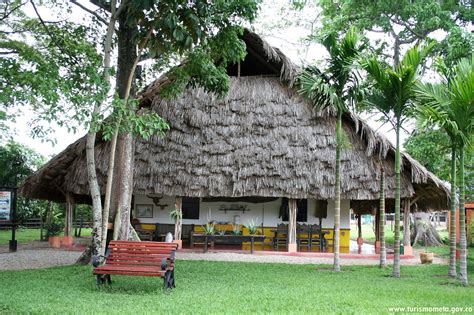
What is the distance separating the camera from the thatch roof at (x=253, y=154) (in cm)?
1477

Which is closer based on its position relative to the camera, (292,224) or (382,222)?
(382,222)

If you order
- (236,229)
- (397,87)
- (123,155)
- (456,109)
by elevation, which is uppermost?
(397,87)

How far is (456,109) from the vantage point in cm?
926

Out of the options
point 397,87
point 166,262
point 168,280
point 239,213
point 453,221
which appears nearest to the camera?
point 166,262

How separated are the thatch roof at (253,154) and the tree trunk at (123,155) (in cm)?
259

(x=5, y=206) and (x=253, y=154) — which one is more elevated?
(x=253, y=154)

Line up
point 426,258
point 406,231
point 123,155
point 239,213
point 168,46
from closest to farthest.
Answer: point 168,46
point 123,155
point 426,258
point 406,231
point 239,213

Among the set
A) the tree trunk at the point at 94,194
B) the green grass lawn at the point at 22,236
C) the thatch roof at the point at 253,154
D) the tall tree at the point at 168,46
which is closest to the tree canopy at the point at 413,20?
the thatch roof at the point at 253,154

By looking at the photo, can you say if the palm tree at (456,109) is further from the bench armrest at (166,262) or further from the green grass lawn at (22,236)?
the green grass lawn at (22,236)

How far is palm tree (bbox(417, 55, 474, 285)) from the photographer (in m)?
8.95

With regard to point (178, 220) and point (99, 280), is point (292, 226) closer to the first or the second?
point (178, 220)

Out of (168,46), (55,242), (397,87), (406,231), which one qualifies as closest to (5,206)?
(55,242)

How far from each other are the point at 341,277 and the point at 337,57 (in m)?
4.79

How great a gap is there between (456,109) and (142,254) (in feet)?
20.9
